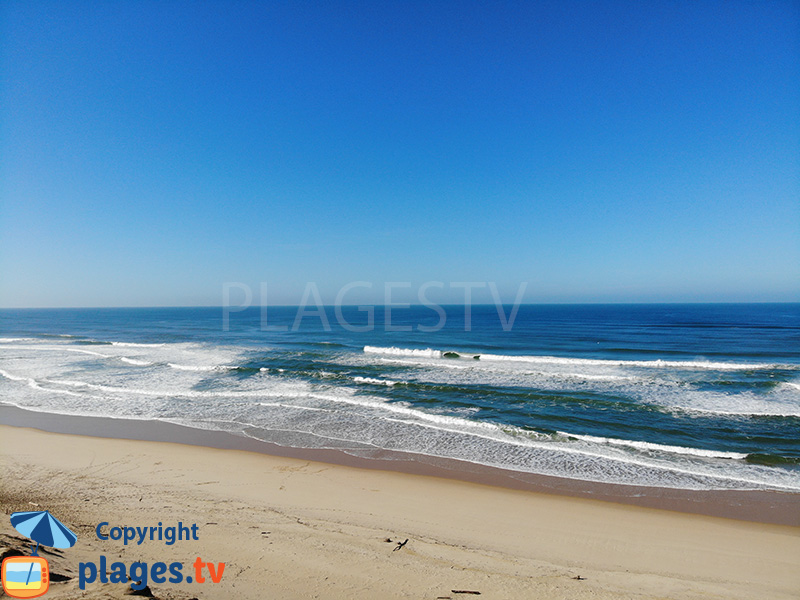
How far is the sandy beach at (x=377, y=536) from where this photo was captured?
4914 millimetres

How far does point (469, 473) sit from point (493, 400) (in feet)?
21.4

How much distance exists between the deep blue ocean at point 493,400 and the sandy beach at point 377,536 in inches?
78.7

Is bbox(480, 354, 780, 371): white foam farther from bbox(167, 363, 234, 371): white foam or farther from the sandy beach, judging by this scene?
the sandy beach

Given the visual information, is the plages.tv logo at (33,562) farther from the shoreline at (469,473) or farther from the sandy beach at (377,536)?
the shoreline at (469,473)

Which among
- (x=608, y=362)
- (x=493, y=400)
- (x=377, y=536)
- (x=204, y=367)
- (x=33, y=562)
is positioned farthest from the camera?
(x=608, y=362)

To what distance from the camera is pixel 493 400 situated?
15336mm

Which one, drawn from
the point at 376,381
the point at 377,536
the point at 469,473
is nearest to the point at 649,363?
the point at 376,381

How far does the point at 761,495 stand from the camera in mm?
8078

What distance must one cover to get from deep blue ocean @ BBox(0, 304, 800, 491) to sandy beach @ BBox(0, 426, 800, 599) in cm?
200

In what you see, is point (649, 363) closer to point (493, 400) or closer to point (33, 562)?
point (493, 400)

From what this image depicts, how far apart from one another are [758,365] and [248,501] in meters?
26.7

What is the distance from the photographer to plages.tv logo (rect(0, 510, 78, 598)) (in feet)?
12.1

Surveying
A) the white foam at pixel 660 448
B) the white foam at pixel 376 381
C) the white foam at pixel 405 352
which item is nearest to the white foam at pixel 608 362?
the white foam at pixel 405 352

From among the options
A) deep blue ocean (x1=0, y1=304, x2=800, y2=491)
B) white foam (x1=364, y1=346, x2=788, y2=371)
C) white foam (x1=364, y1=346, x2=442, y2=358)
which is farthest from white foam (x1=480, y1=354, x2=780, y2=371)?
white foam (x1=364, y1=346, x2=442, y2=358)
